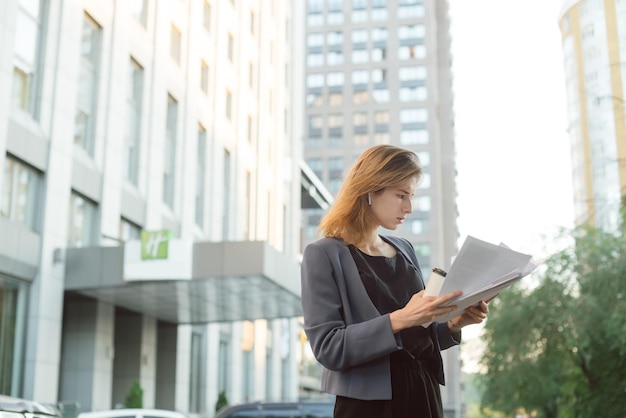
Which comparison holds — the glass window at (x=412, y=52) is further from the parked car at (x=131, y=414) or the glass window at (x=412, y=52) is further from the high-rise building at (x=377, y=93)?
the parked car at (x=131, y=414)

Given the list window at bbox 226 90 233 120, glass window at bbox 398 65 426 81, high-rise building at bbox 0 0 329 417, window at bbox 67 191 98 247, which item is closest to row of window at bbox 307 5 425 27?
glass window at bbox 398 65 426 81

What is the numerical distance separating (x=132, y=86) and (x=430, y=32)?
82.7m

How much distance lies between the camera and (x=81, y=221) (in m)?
22.7

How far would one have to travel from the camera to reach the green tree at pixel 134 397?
23.8m

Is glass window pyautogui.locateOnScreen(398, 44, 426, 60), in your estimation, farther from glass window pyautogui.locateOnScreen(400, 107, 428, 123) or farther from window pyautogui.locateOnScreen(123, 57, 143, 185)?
window pyautogui.locateOnScreen(123, 57, 143, 185)

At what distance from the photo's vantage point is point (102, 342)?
23.4 m

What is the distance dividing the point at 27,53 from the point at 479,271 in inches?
763

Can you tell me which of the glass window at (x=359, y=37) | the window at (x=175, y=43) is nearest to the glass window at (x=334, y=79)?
the glass window at (x=359, y=37)

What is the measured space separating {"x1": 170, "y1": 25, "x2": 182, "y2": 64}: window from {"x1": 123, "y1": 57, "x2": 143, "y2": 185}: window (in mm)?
3419

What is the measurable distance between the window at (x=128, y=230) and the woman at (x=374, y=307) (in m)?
22.5

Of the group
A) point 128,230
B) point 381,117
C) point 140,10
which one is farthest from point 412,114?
point 128,230

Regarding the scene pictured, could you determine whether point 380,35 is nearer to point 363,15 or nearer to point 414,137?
point 363,15

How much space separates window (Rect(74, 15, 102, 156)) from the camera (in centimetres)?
2267

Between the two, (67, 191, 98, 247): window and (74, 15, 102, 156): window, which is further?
(74, 15, 102, 156): window
